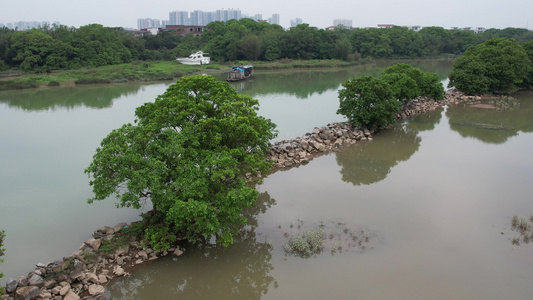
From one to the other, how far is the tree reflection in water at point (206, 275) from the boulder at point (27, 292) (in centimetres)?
143

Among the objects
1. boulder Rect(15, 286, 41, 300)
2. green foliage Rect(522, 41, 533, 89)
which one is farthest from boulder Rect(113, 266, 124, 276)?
green foliage Rect(522, 41, 533, 89)

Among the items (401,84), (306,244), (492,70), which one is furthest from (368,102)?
(492,70)

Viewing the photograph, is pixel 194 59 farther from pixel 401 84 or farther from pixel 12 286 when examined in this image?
pixel 12 286

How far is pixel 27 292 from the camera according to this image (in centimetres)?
827

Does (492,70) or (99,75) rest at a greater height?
(492,70)

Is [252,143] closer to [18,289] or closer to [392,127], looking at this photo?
[18,289]

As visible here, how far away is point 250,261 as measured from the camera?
10328 millimetres

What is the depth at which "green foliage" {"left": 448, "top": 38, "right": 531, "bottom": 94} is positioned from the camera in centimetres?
3159

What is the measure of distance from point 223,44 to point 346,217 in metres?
52.9

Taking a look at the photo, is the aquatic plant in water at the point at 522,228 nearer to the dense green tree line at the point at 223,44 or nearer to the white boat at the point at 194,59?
the dense green tree line at the point at 223,44

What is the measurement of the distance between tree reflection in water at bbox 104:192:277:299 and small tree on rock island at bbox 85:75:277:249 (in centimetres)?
55

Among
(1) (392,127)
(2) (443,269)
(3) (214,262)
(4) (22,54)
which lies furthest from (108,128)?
(4) (22,54)

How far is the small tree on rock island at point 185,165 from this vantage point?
969 cm

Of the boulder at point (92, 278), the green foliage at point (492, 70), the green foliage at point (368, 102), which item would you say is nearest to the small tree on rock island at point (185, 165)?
the boulder at point (92, 278)
